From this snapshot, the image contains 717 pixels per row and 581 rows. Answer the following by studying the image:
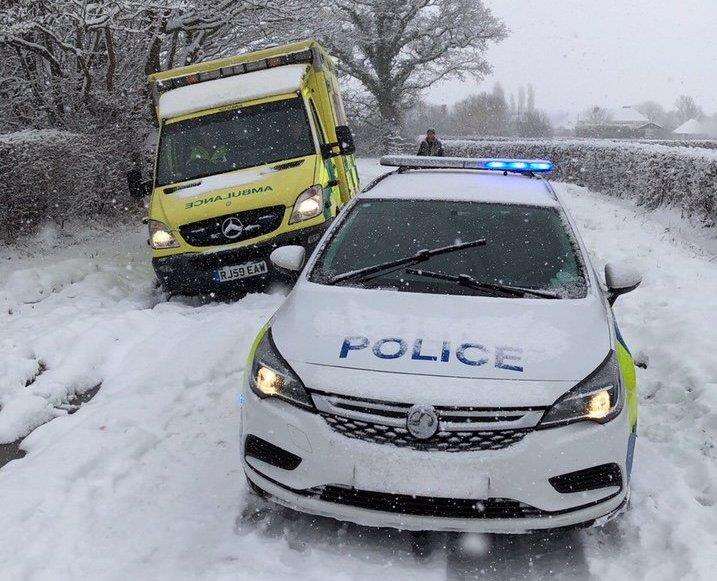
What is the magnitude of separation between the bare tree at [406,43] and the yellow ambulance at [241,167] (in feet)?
106

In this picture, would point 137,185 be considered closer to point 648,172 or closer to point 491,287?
point 491,287

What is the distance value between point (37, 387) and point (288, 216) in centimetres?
317

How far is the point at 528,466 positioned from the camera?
9.30 feet

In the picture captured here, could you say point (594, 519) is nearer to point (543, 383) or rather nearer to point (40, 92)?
point (543, 383)

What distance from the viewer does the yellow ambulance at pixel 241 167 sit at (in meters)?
7.47

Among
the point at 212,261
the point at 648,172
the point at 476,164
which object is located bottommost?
the point at 648,172

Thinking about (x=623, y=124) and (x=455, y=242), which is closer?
(x=455, y=242)

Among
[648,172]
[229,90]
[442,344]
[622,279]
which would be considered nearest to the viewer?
[442,344]

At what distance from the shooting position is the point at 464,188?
4.79 meters

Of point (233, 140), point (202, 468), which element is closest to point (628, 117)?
point (233, 140)

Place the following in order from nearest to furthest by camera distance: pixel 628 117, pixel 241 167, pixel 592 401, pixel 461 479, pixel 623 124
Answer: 1. pixel 461 479
2. pixel 592 401
3. pixel 241 167
4. pixel 623 124
5. pixel 628 117

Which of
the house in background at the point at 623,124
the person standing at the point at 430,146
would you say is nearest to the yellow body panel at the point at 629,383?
the person standing at the point at 430,146

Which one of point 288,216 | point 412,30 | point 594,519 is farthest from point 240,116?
point 412,30

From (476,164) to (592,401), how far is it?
2.96 meters
